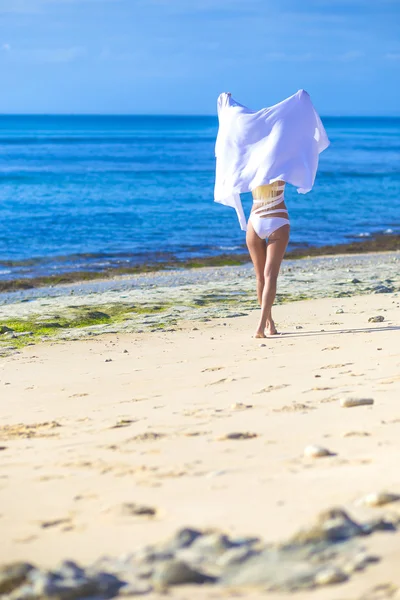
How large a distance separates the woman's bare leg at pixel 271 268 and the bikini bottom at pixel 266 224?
0.14ft

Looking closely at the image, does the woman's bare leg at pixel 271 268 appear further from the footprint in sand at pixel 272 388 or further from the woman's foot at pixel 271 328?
the footprint in sand at pixel 272 388

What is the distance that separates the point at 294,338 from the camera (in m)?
8.04

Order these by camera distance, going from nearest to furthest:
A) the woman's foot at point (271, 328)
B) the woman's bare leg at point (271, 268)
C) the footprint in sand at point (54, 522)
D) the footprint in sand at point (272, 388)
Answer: the footprint in sand at point (54, 522) < the footprint in sand at point (272, 388) < the woman's bare leg at point (271, 268) < the woman's foot at point (271, 328)

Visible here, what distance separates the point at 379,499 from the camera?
3307 millimetres

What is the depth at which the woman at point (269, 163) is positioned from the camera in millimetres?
7922

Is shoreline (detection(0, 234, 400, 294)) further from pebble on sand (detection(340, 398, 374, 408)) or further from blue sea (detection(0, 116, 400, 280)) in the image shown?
pebble on sand (detection(340, 398, 374, 408))

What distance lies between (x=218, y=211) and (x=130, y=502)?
2538cm

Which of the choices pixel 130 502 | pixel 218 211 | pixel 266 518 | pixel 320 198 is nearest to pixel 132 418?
pixel 130 502

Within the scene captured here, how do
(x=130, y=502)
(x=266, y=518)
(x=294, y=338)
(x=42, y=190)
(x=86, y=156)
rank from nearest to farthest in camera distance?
(x=266, y=518) < (x=130, y=502) < (x=294, y=338) < (x=42, y=190) < (x=86, y=156)

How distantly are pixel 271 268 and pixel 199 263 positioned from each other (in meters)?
10.2

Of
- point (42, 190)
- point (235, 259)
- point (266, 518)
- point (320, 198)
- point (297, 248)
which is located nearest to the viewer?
point (266, 518)

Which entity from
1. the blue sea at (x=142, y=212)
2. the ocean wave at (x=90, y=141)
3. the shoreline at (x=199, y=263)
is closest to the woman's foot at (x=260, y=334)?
the shoreline at (x=199, y=263)

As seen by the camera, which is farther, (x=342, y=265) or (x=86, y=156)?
(x=86, y=156)

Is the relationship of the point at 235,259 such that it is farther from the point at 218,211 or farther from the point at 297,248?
the point at 218,211
